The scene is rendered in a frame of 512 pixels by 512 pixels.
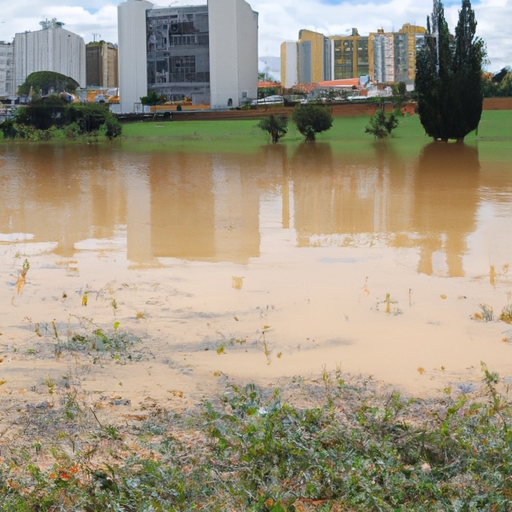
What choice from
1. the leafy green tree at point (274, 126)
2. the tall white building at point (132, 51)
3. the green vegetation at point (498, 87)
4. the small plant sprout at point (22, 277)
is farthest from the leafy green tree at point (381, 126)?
the tall white building at point (132, 51)

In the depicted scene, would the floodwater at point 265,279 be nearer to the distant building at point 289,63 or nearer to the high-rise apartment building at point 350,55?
the high-rise apartment building at point 350,55

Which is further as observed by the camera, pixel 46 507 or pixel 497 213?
pixel 497 213

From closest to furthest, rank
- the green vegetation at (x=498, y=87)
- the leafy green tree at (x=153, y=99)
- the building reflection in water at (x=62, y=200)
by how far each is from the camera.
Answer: the building reflection in water at (x=62, y=200), the green vegetation at (x=498, y=87), the leafy green tree at (x=153, y=99)

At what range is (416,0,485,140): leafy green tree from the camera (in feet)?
76.4

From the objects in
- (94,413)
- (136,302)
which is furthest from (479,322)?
(94,413)

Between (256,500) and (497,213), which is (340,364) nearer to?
(256,500)

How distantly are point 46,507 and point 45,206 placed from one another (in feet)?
26.2

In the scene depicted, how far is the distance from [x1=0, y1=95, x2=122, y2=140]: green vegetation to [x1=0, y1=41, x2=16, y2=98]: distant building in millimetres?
35060

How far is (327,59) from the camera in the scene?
5794 centimetres

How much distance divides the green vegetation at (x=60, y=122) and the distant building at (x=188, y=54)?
69.0ft

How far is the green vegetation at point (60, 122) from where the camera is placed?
30438 mm

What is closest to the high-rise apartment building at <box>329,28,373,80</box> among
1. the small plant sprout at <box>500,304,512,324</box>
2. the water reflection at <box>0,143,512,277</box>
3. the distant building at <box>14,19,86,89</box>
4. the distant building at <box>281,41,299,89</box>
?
the distant building at <box>281,41,299,89</box>

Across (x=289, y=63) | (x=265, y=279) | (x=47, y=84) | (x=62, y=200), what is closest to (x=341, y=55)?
(x=289, y=63)

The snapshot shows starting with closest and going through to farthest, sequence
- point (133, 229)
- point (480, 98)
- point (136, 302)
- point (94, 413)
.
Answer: point (94, 413) → point (136, 302) → point (133, 229) → point (480, 98)
